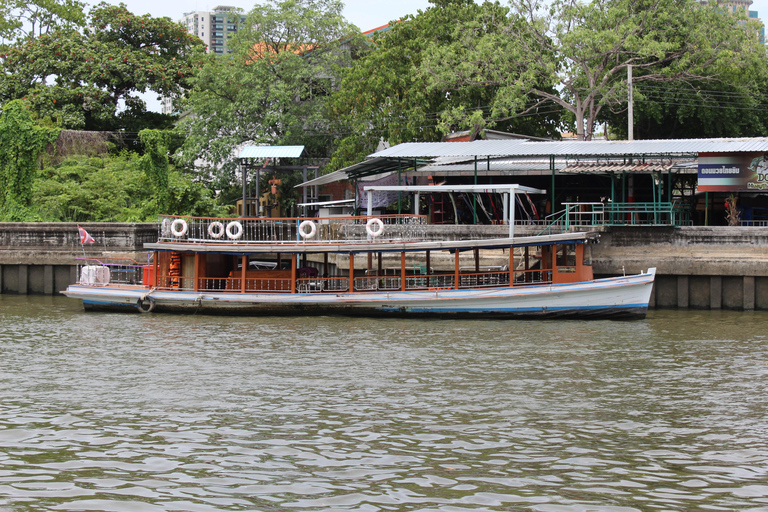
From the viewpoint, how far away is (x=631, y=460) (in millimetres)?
9898

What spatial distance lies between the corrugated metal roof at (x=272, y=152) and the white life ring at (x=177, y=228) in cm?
1140

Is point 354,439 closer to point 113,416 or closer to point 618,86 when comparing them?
point 113,416

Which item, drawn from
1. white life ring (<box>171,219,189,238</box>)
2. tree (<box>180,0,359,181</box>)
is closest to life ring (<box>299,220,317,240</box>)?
white life ring (<box>171,219,189,238</box>)

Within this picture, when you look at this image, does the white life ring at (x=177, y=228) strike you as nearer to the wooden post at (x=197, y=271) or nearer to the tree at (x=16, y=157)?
the wooden post at (x=197, y=271)

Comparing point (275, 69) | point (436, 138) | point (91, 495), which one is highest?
point (275, 69)

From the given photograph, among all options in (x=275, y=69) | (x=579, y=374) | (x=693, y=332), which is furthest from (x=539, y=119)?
(x=579, y=374)

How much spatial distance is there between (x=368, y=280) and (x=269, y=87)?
1765cm

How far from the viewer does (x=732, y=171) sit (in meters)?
27.5

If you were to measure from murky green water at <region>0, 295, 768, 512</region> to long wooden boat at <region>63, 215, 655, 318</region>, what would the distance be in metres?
2.56

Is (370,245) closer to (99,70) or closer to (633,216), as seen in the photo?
(633,216)

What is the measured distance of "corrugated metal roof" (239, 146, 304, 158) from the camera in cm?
3575

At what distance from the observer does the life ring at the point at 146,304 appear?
24438 mm

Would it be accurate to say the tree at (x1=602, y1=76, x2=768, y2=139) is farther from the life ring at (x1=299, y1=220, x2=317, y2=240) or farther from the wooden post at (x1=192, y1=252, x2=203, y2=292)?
the wooden post at (x1=192, y1=252, x2=203, y2=292)

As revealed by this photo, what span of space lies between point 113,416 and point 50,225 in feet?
66.6
